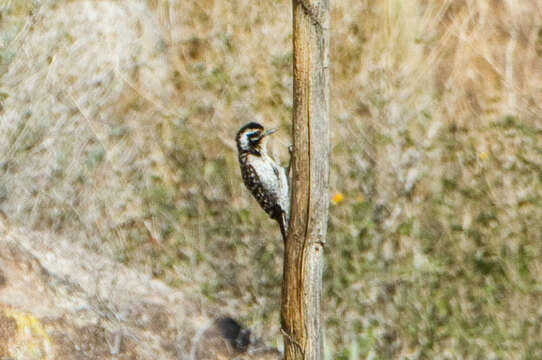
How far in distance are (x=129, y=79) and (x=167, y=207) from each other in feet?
4.00

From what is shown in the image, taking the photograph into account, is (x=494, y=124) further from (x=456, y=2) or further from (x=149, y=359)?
(x=149, y=359)

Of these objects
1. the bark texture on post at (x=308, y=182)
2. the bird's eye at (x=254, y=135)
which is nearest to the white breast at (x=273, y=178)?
the bird's eye at (x=254, y=135)

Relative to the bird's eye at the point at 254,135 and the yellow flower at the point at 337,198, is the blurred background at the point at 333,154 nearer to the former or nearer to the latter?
the yellow flower at the point at 337,198

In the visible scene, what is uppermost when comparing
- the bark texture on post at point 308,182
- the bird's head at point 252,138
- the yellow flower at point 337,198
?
the yellow flower at point 337,198

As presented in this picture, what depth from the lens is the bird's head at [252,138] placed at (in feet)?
14.1

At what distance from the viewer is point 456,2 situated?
246 inches

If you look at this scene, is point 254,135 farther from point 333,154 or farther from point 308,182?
point 333,154

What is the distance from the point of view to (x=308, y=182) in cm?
343

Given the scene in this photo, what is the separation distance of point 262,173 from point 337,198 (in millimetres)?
1857

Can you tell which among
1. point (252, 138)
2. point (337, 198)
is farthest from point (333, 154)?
point (252, 138)

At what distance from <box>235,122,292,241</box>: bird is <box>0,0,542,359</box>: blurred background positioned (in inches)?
64.3

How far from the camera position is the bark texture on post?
3.34m

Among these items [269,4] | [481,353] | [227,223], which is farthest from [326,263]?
[269,4]

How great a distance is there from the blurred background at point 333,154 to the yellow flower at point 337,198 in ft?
0.11
